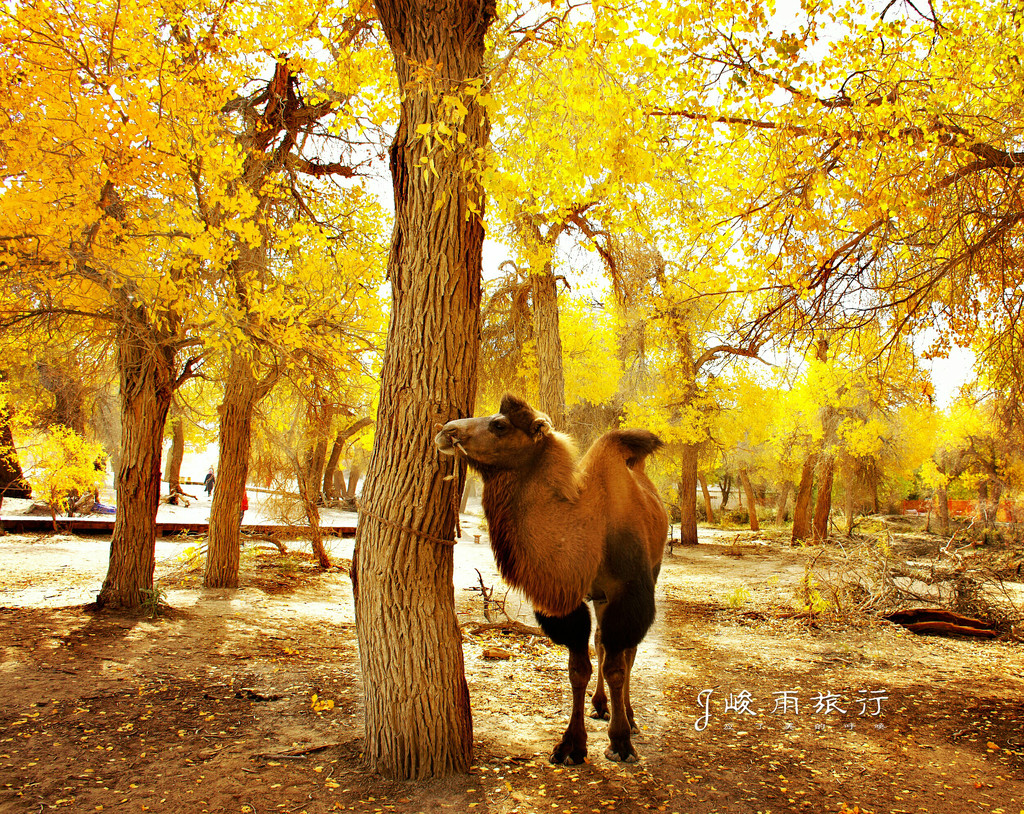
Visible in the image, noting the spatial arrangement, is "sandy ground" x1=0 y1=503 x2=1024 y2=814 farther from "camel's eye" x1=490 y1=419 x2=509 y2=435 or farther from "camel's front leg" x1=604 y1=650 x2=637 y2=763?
"camel's eye" x1=490 y1=419 x2=509 y2=435

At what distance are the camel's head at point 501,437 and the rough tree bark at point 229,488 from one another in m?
7.15

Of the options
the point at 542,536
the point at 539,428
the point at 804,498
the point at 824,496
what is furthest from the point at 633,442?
the point at 804,498

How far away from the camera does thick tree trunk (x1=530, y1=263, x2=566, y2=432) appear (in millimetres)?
10844

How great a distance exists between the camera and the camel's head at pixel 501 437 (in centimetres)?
364

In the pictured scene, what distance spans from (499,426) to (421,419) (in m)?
0.53

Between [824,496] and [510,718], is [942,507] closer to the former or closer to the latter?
[824,496]

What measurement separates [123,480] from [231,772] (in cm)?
546

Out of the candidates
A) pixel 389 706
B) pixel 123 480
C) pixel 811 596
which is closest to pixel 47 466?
pixel 123 480

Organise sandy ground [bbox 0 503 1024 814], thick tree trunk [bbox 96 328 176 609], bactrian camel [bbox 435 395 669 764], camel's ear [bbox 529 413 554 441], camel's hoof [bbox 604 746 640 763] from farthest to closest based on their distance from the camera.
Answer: thick tree trunk [bbox 96 328 176 609] → camel's hoof [bbox 604 746 640 763] → camel's ear [bbox 529 413 554 441] → bactrian camel [bbox 435 395 669 764] → sandy ground [bbox 0 503 1024 814]

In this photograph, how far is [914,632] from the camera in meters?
7.93

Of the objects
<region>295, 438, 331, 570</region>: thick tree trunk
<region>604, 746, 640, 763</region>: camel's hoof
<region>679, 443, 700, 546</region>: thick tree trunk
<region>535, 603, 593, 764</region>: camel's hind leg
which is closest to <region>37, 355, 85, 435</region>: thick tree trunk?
<region>295, 438, 331, 570</region>: thick tree trunk

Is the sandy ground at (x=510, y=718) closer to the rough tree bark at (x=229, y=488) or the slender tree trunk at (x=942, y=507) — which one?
the rough tree bark at (x=229, y=488)

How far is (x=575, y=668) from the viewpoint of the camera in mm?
4203

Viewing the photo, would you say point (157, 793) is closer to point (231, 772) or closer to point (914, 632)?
point (231, 772)
